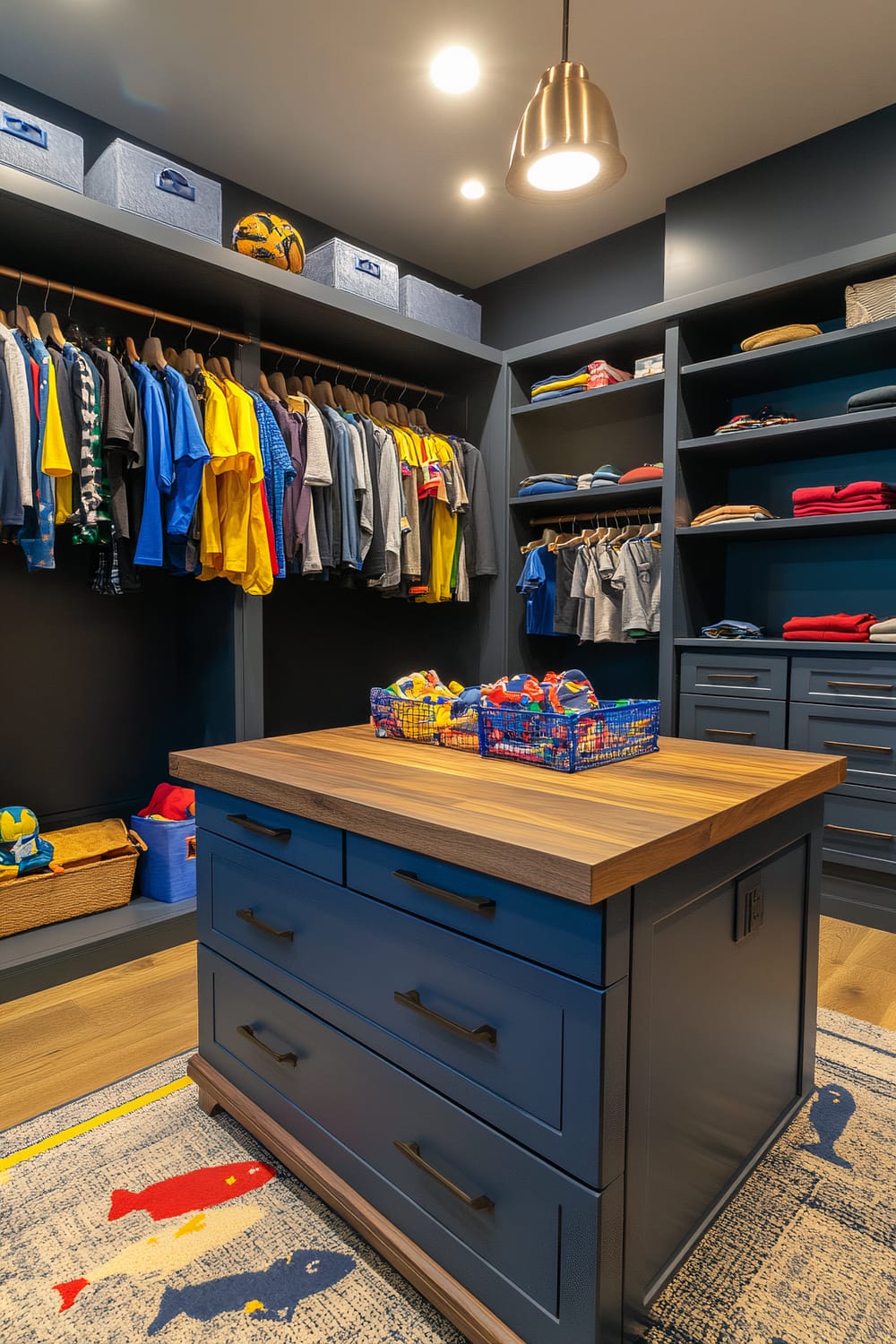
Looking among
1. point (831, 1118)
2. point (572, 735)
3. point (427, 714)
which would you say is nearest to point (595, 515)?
point (427, 714)

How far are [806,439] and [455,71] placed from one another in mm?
1931

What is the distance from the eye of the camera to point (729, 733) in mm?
A: 3143

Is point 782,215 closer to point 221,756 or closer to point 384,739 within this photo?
point 384,739

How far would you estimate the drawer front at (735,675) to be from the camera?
3002mm

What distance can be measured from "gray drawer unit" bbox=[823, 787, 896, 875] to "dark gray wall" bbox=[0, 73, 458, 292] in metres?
3.57

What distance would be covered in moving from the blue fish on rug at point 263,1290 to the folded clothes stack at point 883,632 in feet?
8.34

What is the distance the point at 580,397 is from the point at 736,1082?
3126mm

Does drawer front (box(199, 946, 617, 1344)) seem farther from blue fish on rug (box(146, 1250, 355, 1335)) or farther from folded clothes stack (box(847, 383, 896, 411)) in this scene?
folded clothes stack (box(847, 383, 896, 411))

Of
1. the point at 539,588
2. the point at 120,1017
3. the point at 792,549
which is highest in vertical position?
the point at 792,549

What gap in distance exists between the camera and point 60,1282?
47.9 inches

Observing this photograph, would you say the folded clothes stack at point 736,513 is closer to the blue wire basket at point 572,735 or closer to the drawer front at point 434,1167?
the blue wire basket at point 572,735

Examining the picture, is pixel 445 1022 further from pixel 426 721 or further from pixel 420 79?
pixel 420 79

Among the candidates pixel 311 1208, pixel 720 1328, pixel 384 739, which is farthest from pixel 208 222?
pixel 720 1328

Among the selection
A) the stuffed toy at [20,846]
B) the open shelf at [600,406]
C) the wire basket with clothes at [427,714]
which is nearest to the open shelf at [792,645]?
the open shelf at [600,406]
